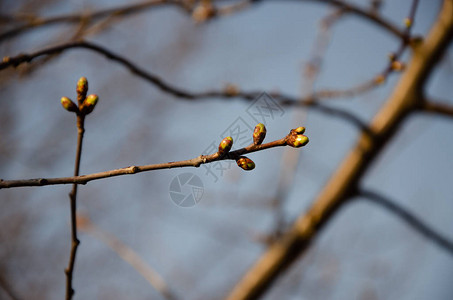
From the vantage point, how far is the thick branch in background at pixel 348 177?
1.93m

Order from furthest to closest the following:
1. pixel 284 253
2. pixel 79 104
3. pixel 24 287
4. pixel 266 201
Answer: pixel 24 287 < pixel 266 201 < pixel 284 253 < pixel 79 104

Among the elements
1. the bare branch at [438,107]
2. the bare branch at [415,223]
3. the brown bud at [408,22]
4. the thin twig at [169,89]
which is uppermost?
the brown bud at [408,22]

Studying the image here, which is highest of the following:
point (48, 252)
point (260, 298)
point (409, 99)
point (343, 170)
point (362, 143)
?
point (409, 99)

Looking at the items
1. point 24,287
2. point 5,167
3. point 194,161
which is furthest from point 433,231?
point 24,287

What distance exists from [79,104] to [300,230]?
1552 millimetres

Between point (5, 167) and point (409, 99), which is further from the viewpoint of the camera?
point (5, 167)

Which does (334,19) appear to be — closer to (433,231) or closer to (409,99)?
(409,99)

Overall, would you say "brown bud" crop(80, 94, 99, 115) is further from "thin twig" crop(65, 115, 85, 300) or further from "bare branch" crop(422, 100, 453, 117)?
"bare branch" crop(422, 100, 453, 117)

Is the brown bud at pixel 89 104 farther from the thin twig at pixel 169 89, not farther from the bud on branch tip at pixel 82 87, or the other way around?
the thin twig at pixel 169 89

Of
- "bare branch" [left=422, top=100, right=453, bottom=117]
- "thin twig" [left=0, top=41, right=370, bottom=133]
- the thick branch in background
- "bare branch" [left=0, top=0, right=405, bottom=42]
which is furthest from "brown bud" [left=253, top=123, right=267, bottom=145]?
"bare branch" [left=422, top=100, right=453, bottom=117]

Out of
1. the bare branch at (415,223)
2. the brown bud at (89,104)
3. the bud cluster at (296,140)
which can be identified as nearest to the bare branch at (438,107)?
the bare branch at (415,223)

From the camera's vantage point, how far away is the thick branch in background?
1.93 meters

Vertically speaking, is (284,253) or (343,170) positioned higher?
(343,170)

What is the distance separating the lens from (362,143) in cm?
200
